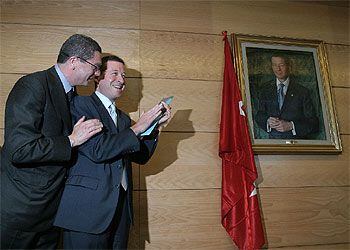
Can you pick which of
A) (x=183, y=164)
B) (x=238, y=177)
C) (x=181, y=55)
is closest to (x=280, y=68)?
(x=181, y=55)

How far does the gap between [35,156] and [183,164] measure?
1004 mm

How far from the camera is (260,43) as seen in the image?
2.20 metres

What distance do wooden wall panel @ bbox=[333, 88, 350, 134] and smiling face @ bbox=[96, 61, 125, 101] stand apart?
167 centimetres

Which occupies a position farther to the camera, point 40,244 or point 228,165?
point 228,165

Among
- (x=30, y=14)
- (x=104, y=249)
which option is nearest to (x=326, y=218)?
(x=104, y=249)

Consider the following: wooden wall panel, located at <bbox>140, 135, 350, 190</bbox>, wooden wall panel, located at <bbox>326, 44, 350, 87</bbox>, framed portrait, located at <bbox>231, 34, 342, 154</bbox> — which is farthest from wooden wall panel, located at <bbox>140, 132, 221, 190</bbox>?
wooden wall panel, located at <bbox>326, 44, 350, 87</bbox>

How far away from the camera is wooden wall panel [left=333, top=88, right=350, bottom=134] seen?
2248 millimetres

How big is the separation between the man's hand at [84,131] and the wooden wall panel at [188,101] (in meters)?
0.69

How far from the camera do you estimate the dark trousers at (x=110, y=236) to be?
1.28m

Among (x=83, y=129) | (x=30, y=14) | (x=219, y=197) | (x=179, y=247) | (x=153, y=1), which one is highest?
(x=153, y=1)

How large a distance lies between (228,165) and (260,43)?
0.96 metres

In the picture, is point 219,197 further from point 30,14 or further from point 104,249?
point 30,14

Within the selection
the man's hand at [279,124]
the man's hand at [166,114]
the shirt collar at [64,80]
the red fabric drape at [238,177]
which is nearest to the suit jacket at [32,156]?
the shirt collar at [64,80]

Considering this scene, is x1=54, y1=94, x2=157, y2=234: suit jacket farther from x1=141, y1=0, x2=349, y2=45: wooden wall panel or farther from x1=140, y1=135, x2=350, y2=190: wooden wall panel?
x1=141, y1=0, x2=349, y2=45: wooden wall panel
